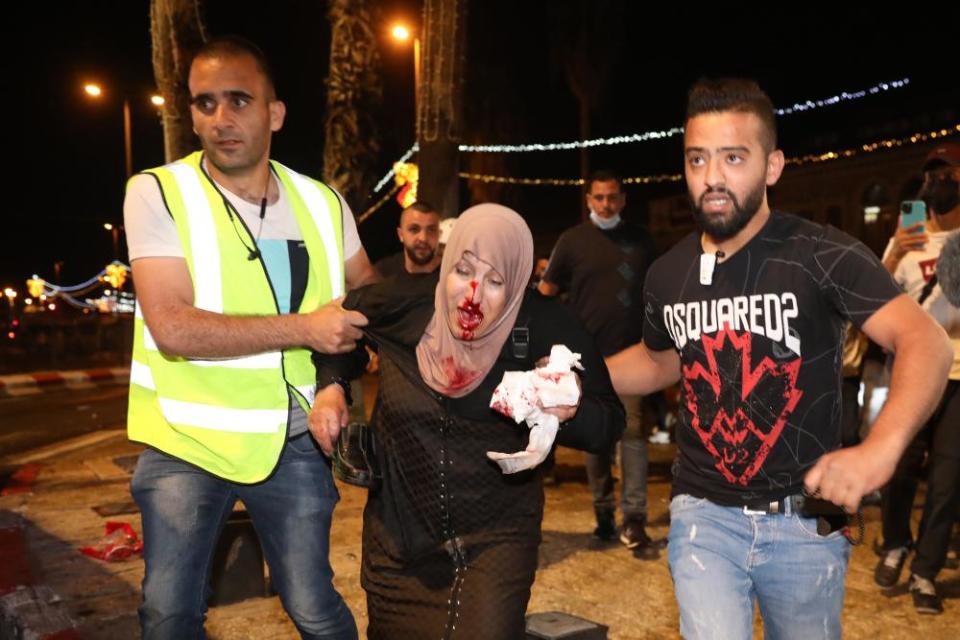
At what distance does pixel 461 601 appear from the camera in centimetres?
310

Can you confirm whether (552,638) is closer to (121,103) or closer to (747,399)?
(747,399)

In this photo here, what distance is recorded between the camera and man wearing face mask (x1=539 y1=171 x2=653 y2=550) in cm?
642

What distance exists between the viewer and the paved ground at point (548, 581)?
4844 mm

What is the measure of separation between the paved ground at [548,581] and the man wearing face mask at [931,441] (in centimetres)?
21

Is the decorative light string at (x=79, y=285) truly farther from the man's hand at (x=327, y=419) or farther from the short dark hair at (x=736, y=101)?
the short dark hair at (x=736, y=101)

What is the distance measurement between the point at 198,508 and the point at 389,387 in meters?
0.77

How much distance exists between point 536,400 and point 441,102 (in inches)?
283

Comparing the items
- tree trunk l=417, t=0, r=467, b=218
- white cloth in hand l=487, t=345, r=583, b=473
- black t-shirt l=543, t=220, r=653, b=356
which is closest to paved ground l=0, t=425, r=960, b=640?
black t-shirt l=543, t=220, r=653, b=356

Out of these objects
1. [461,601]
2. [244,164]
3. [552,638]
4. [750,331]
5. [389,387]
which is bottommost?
[552,638]

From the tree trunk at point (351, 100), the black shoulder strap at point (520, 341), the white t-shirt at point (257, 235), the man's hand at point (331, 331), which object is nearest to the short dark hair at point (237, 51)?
the white t-shirt at point (257, 235)

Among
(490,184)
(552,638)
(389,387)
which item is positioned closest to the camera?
(389,387)

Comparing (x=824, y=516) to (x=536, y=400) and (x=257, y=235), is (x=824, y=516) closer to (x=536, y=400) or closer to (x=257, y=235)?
(x=536, y=400)

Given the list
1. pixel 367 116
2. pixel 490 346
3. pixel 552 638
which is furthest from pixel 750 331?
pixel 367 116

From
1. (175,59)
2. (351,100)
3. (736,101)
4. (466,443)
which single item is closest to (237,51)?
(466,443)
